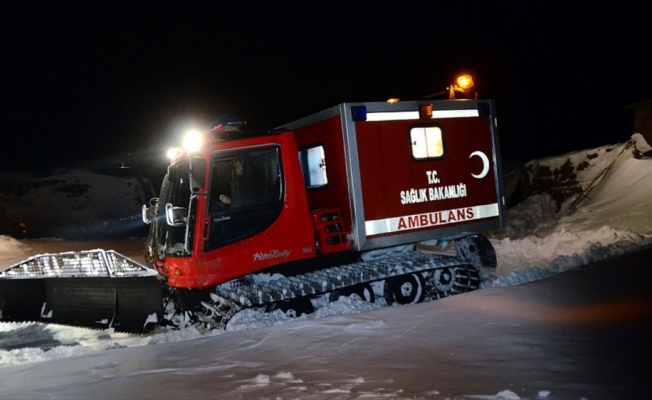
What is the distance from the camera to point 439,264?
8664 mm

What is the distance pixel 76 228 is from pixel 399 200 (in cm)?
2024

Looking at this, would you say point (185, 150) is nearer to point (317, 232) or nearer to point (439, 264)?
point (317, 232)

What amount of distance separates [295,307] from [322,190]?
1.68m

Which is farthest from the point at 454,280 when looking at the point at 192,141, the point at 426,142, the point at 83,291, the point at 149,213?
the point at 83,291

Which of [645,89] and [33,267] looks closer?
[33,267]

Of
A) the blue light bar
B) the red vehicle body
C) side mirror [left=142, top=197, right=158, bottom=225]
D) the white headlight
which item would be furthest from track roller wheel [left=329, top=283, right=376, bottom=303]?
side mirror [left=142, top=197, right=158, bottom=225]

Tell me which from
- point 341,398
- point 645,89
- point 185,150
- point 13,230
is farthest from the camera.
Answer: point 645,89

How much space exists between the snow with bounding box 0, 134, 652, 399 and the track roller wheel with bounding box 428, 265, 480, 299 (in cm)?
43

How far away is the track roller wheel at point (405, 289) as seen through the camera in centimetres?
855

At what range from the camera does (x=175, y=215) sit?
7121 millimetres

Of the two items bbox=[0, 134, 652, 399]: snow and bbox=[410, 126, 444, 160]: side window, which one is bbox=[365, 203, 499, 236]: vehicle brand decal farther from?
bbox=[410, 126, 444, 160]: side window

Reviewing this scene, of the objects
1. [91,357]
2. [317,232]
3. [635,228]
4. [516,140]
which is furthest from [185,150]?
[516,140]

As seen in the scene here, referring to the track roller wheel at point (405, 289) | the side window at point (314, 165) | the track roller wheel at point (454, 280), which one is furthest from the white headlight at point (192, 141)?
the track roller wheel at point (454, 280)

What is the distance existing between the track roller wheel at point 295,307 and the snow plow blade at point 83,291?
1.58 meters
